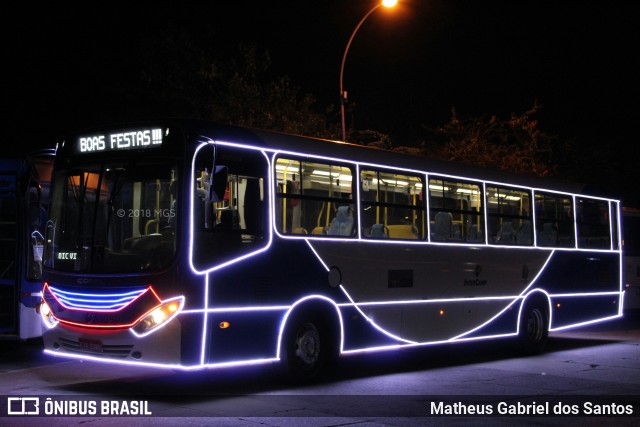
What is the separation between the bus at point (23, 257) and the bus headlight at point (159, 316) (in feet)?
18.5

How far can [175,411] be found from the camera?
10.2 m

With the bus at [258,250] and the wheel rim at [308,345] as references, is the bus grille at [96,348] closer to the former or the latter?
the bus at [258,250]

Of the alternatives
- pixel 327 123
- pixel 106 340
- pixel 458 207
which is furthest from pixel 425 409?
pixel 327 123

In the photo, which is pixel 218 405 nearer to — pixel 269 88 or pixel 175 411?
pixel 175 411

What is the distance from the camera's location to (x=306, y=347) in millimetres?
12562

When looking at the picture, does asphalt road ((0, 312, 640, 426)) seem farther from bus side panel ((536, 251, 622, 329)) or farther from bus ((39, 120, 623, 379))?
bus side panel ((536, 251, 622, 329))

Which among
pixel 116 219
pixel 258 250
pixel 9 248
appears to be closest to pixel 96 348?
pixel 116 219

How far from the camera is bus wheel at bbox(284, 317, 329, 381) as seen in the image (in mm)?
12234

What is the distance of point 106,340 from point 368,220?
14.4 ft

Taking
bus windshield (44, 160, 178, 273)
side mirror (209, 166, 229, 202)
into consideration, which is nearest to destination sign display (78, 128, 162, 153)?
bus windshield (44, 160, 178, 273)

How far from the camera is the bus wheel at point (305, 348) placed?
12234 millimetres

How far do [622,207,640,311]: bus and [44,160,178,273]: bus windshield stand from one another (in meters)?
19.1

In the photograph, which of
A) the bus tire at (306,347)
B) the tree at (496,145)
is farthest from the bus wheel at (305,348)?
the tree at (496,145)

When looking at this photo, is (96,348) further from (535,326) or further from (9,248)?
(535,326)
